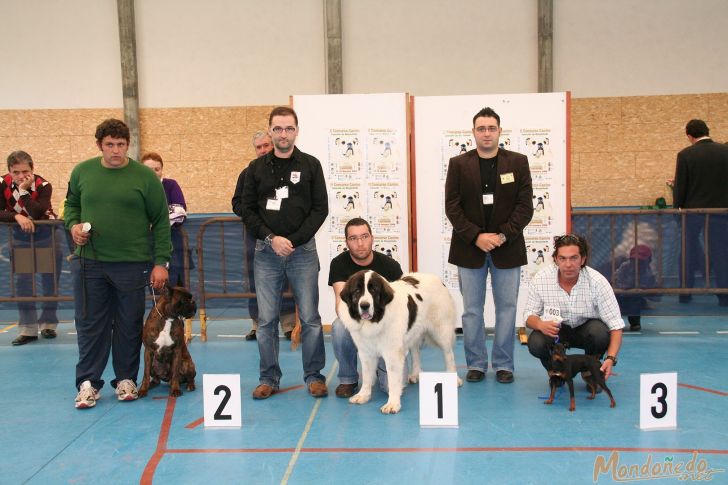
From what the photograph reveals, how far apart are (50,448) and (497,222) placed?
3.21 meters

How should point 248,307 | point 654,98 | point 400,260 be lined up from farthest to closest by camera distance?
point 654,98, point 248,307, point 400,260

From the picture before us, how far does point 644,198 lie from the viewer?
11922 mm

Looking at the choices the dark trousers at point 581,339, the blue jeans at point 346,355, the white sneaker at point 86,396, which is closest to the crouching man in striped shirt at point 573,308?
the dark trousers at point 581,339

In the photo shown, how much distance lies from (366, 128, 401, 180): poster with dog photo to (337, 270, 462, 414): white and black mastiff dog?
1.89 metres

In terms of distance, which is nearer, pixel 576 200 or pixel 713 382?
pixel 713 382

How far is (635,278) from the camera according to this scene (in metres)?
6.59

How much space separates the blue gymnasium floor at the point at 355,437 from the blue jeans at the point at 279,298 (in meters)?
0.26

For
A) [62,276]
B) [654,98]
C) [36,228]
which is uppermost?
[654,98]

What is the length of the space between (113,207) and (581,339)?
10.6 ft

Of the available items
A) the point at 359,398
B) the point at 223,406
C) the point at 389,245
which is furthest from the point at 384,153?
the point at 223,406

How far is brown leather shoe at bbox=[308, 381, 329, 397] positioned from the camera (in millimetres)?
4598

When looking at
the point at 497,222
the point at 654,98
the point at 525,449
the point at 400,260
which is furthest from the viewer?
the point at 654,98

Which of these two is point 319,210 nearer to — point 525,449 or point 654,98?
point 525,449

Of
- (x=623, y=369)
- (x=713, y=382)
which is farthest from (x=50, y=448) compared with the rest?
(x=713, y=382)
